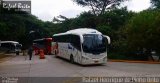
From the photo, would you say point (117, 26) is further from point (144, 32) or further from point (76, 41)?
point (76, 41)

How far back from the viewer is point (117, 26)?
169 ft

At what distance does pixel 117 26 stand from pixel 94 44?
2593 cm

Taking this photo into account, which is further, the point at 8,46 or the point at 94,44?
the point at 8,46

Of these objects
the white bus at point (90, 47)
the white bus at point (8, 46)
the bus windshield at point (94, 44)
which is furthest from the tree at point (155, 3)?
the bus windshield at point (94, 44)

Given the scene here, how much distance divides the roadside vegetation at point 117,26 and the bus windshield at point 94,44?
962cm

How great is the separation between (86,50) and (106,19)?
2795 centimetres

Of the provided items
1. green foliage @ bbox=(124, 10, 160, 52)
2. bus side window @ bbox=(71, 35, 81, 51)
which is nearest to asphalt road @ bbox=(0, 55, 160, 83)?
bus side window @ bbox=(71, 35, 81, 51)

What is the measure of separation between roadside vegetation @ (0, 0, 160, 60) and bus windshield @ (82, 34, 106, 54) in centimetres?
962

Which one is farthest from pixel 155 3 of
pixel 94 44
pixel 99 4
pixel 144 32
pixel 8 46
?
pixel 94 44

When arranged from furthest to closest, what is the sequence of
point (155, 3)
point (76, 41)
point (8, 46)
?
point (155, 3) < point (8, 46) < point (76, 41)

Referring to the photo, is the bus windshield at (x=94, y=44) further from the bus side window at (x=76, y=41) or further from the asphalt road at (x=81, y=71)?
the asphalt road at (x=81, y=71)

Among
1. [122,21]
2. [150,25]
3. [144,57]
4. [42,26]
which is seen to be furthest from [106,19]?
[42,26]

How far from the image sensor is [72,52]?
28.7 metres

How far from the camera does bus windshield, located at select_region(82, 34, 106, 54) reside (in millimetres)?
25844
